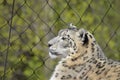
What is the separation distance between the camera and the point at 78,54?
3227mm

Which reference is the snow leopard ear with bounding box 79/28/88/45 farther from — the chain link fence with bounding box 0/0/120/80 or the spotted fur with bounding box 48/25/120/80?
the chain link fence with bounding box 0/0/120/80

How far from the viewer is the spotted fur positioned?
10.3ft

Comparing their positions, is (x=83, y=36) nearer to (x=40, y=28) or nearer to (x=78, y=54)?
(x=78, y=54)

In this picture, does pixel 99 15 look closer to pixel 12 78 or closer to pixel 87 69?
pixel 12 78

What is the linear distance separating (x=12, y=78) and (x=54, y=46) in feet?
7.03

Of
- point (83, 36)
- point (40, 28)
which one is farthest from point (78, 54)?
point (40, 28)

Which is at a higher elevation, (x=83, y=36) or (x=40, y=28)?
(x=40, y=28)

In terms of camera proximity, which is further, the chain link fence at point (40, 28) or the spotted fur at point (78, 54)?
the chain link fence at point (40, 28)

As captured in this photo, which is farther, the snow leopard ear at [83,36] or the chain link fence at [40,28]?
the chain link fence at [40,28]

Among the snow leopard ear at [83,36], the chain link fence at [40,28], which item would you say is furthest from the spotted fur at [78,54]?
the chain link fence at [40,28]

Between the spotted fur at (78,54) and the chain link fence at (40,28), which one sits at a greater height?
the chain link fence at (40,28)

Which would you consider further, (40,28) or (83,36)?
(40,28)

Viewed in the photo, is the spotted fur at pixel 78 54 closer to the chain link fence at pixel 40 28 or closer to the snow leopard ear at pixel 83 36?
the snow leopard ear at pixel 83 36

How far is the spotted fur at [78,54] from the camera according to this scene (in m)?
3.13
